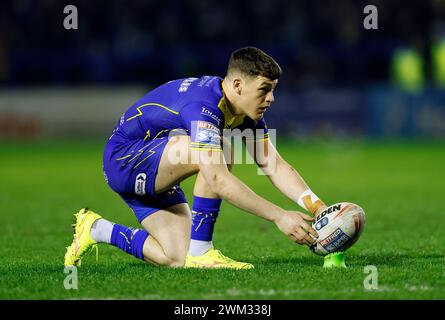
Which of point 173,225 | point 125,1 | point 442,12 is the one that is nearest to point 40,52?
point 125,1

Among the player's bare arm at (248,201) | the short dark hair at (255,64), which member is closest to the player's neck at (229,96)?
the short dark hair at (255,64)

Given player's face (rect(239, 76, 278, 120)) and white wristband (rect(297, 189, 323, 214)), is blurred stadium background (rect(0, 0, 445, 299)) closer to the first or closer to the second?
white wristband (rect(297, 189, 323, 214))

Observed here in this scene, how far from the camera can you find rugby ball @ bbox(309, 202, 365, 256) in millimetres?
5824

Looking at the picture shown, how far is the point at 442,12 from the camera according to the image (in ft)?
85.6

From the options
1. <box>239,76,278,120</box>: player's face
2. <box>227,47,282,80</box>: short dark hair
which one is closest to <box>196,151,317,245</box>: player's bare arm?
<box>239,76,278,120</box>: player's face

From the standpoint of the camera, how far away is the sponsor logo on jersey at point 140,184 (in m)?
6.39

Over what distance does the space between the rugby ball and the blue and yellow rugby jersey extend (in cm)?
87

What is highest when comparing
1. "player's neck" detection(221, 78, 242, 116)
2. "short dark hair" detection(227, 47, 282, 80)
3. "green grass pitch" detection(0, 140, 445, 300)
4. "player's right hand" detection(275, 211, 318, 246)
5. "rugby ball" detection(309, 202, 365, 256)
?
"short dark hair" detection(227, 47, 282, 80)

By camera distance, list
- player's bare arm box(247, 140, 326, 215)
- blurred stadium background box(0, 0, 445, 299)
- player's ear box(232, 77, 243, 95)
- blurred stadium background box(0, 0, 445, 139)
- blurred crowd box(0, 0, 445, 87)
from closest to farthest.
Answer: player's ear box(232, 77, 243, 95) < player's bare arm box(247, 140, 326, 215) < blurred stadium background box(0, 0, 445, 299) < blurred stadium background box(0, 0, 445, 139) < blurred crowd box(0, 0, 445, 87)

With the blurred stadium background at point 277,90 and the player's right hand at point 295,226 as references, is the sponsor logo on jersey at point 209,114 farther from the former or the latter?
the blurred stadium background at point 277,90

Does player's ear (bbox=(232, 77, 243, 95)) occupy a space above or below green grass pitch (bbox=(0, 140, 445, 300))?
above

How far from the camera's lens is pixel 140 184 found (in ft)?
21.1

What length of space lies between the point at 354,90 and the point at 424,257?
17027 mm

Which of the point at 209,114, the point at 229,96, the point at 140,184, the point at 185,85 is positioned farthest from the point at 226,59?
the point at 209,114
